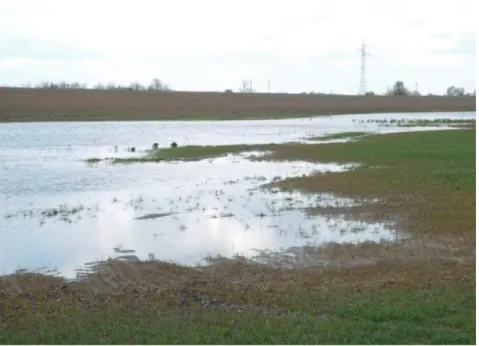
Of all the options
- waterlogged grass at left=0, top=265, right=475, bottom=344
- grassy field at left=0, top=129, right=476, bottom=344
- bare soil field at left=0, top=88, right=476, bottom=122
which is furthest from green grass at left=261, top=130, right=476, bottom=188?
bare soil field at left=0, top=88, right=476, bottom=122

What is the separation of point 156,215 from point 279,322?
372 inches

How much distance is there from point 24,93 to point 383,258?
90934mm

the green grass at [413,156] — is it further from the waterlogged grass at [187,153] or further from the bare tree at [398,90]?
the bare tree at [398,90]

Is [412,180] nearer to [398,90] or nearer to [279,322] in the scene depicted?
[279,322]

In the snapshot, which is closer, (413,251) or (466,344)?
(466,344)

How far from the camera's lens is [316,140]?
40750 millimetres

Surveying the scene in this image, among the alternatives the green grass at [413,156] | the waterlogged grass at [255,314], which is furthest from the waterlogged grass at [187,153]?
the waterlogged grass at [255,314]

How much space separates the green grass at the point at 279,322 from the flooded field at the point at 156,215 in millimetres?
3315

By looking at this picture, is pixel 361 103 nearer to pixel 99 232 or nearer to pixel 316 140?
pixel 316 140

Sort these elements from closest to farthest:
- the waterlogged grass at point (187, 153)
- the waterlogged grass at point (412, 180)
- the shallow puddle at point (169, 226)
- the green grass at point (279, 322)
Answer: the green grass at point (279, 322)
the shallow puddle at point (169, 226)
the waterlogged grass at point (412, 180)
the waterlogged grass at point (187, 153)

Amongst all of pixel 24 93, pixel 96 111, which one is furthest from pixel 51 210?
pixel 24 93

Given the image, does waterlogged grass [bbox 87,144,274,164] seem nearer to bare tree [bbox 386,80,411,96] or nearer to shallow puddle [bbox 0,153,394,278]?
shallow puddle [bbox 0,153,394,278]

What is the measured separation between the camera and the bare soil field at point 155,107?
244ft

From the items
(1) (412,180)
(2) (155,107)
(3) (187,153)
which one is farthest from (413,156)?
(2) (155,107)
